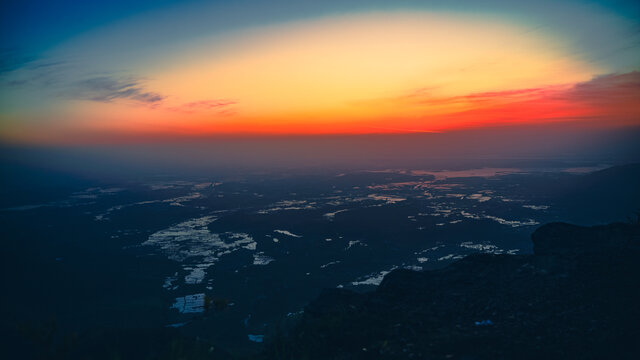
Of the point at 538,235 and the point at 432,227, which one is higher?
the point at 538,235

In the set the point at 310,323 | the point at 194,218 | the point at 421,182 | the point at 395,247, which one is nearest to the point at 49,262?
the point at 194,218

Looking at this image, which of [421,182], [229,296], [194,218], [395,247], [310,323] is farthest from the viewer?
[421,182]

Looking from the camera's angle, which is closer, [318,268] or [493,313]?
[493,313]

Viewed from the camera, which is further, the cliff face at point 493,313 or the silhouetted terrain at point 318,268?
the silhouetted terrain at point 318,268

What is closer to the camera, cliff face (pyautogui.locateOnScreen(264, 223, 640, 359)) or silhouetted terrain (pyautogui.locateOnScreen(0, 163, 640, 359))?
cliff face (pyautogui.locateOnScreen(264, 223, 640, 359))

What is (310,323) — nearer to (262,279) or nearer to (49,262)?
(262,279)

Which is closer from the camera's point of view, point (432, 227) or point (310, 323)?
point (310, 323)

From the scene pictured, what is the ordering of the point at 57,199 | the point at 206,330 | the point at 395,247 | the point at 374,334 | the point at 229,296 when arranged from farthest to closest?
1. the point at 57,199
2. the point at 395,247
3. the point at 229,296
4. the point at 206,330
5. the point at 374,334

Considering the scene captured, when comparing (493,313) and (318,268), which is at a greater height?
(493,313)
